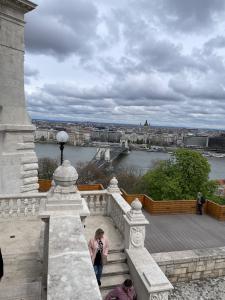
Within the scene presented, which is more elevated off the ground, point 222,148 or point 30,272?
point 30,272

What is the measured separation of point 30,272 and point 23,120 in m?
6.79

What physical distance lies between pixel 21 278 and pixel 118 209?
10.6 feet

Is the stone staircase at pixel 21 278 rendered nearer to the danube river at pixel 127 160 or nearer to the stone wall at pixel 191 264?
the stone wall at pixel 191 264

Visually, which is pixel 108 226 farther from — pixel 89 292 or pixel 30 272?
pixel 89 292

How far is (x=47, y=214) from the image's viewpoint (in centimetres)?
458

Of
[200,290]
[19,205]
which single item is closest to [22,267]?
[19,205]

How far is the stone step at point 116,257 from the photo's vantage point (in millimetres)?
6477

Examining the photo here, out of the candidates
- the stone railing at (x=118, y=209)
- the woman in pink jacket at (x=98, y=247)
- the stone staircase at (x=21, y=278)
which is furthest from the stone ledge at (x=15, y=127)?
the woman in pink jacket at (x=98, y=247)

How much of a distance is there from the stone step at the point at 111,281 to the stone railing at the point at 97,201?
2.91 meters

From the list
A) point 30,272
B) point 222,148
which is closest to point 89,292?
Result: point 30,272

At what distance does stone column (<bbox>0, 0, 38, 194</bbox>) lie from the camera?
34.4 ft

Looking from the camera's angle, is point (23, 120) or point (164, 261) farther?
point (23, 120)

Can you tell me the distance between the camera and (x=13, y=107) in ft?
35.9

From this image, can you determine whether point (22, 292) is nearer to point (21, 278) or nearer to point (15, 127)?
point (21, 278)
